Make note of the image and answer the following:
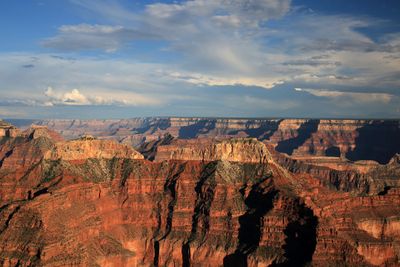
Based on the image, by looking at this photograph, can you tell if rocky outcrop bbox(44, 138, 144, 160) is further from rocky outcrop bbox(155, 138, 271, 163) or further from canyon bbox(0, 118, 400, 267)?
rocky outcrop bbox(155, 138, 271, 163)

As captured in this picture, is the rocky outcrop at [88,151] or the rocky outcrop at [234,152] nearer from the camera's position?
the rocky outcrop at [88,151]

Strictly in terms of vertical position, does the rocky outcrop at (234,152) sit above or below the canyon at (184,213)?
above

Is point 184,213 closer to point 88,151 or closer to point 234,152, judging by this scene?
point 234,152

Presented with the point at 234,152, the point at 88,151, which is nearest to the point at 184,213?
the point at 234,152

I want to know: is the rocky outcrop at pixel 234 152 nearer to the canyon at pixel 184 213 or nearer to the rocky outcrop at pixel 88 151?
the canyon at pixel 184 213

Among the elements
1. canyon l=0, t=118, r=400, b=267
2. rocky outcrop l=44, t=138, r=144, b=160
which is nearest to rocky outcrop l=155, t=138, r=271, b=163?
canyon l=0, t=118, r=400, b=267

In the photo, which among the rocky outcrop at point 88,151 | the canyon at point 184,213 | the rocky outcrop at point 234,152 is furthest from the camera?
the rocky outcrop at point 234,152

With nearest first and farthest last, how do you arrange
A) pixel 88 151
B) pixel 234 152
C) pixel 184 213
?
pixel 184 213 → pixel 88 151 → pixel 234 152

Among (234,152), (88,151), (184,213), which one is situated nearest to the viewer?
(184,213)

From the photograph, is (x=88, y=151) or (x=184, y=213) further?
(x=88, y=151)

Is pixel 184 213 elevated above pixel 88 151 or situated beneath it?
situated beneath

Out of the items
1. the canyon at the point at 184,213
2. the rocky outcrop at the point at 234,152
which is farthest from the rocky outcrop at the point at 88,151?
the rocky outcrop at the point at 234,152

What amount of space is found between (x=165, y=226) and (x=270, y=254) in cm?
3195

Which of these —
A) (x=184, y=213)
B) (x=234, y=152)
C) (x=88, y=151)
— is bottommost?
(x=184, y=213)
